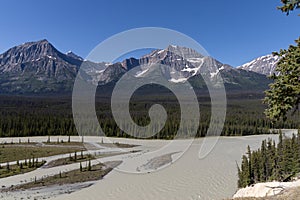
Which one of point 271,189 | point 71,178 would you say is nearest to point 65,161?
point 71,178

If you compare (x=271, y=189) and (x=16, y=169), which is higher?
(x=271, y=189)

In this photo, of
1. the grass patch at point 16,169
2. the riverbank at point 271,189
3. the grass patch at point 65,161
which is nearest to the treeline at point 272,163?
the riverbank at point 271,189

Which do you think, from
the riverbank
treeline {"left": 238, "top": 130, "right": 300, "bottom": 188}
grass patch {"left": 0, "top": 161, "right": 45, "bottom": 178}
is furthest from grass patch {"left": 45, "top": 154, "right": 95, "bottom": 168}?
the riverbank

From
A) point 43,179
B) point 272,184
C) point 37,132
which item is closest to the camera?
point 272,184

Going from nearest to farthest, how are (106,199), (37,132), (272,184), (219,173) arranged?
(272,184), (106,199), (219,173), (37,132)

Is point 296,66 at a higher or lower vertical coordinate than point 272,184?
higher

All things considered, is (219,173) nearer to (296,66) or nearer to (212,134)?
(296,66)

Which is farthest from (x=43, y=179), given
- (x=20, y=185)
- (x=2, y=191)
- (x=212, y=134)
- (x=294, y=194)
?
(x=212, y=134)

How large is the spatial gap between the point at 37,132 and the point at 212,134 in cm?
5625

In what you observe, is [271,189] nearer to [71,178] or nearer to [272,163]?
[272,163]

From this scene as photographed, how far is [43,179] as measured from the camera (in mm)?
31312

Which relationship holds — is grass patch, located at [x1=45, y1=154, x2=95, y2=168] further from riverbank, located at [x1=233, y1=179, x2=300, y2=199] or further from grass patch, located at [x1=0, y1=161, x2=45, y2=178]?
riverbank, located at [x1=233, y1=179, x2=300, y2=199]

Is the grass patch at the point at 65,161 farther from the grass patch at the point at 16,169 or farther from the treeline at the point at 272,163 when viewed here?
the treeline at the point at 272,163

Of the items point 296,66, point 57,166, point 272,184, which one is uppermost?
point 296,66
